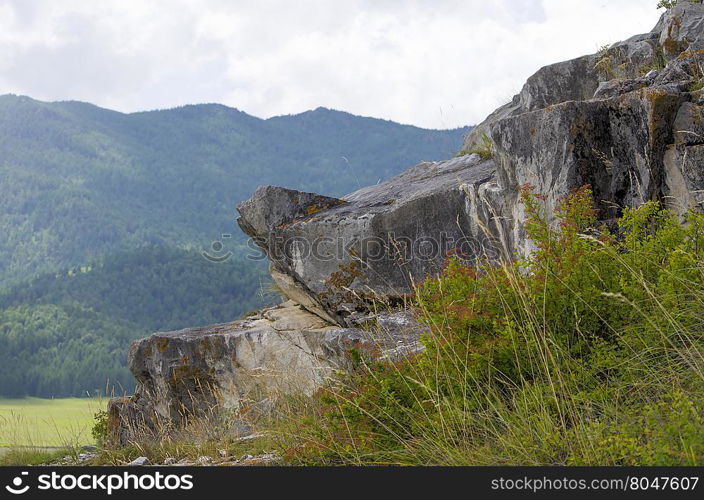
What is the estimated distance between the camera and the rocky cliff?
712 cm

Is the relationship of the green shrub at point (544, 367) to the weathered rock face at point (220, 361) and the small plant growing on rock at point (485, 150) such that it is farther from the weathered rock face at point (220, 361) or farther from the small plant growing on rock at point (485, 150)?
the small plant growing on rock at point (485, 150)

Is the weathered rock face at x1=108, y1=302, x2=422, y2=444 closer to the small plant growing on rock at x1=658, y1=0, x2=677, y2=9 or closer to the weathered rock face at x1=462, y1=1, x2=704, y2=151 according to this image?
the weathered rock face at x1=462, y1=1, x2=704, y2=151

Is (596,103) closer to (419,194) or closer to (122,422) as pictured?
(419,194)

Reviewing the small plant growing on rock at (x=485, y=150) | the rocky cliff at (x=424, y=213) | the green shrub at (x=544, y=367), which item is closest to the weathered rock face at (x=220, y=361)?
the rocky cliff at (x=424, y=213)

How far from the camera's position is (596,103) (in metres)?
7.39

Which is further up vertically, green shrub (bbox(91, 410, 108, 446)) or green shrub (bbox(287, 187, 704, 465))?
green shrub (bbox(287, 187, 704, 465))

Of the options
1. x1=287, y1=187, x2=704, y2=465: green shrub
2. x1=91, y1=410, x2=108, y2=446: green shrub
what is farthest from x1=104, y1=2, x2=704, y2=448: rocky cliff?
x1=287, y1=187, x2=704, y2=465: green shrub

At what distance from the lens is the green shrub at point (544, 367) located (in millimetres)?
4277

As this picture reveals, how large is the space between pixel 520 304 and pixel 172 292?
117143 millimetres

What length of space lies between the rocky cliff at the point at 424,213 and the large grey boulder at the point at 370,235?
0.06ft

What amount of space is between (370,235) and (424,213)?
774mm

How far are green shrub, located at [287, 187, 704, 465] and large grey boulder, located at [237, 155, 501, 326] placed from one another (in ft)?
10.9

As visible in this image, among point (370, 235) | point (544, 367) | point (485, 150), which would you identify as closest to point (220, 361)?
point (370, 235)

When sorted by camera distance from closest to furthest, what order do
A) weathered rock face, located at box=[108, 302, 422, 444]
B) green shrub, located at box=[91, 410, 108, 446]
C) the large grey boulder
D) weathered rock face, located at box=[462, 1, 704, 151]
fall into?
weathered rock face, located at box=[462, 1, 704, 151]
the large grey boulder
weathered rock face, located at box=[108, 302, 422, 444]
green shrub, located at box=[91, 410, 108, 446]
